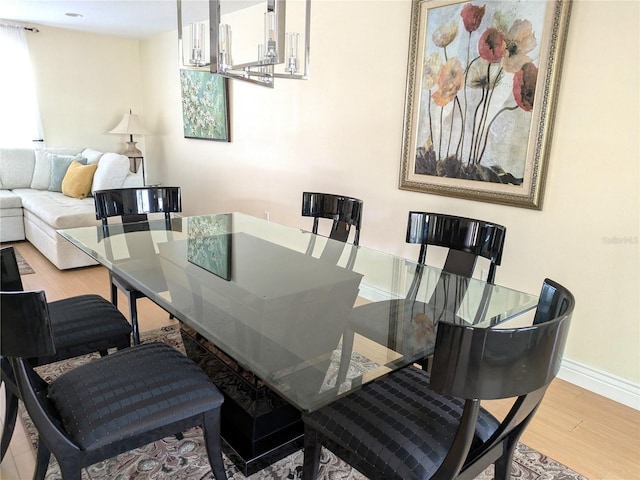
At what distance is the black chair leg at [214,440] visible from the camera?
1.36 meters

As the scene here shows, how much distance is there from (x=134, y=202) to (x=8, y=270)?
121 cm

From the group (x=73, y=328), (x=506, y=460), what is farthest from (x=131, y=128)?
(x=506, y=460)

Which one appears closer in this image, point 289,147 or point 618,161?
point 618,161

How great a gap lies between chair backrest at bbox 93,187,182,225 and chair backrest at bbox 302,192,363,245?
0.86m

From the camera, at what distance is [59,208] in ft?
12.9

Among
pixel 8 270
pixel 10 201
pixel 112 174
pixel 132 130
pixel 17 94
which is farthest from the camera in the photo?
pixel 132 130

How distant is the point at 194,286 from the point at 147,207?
1187 millimetres

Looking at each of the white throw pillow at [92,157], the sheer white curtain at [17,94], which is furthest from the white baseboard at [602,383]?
the sheer white curtain at [17,94]

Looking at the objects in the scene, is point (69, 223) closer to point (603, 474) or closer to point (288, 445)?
point (288, 445)

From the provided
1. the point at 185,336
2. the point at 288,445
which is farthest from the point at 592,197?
the point at 185,336

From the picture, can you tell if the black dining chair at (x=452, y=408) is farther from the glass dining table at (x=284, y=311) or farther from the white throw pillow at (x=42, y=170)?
the white throw pillow at (x=42, y=170)

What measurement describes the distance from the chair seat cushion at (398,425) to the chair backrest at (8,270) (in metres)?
1.11

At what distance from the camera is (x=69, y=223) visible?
3.70 m

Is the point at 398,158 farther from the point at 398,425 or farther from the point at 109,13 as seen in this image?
the point at 109,13
